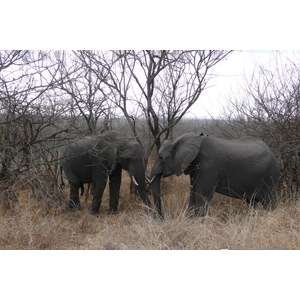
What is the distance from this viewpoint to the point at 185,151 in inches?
225

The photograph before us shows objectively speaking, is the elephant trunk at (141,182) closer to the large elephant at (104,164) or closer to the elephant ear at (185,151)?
the large elephant at (104,164)

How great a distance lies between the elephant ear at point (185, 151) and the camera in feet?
18.6

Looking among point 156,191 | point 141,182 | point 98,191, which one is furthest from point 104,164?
point 156,191

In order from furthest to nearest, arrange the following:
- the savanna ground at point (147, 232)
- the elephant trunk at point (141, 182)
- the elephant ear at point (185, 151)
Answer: the elephant trunk at point (141, 182) → the elephant ear at point (185, 151) → the savanna ground at point (147, 232)

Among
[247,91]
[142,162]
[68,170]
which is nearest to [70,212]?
[68,170]

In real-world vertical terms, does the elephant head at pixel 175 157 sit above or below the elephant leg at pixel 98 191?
above

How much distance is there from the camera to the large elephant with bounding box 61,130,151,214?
6.25 metres

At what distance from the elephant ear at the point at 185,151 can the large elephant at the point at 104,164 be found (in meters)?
0.71

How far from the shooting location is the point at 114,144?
6.26 metres

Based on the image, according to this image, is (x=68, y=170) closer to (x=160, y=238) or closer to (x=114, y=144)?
(x=114, y=144)

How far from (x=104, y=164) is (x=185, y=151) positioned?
5.06 feet

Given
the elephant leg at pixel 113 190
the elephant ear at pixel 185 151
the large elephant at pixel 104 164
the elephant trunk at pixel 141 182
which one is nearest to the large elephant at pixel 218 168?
the elephant ear at pixel 185 151

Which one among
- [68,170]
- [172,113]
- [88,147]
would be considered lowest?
[68,170]

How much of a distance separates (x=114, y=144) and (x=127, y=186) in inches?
88.8
